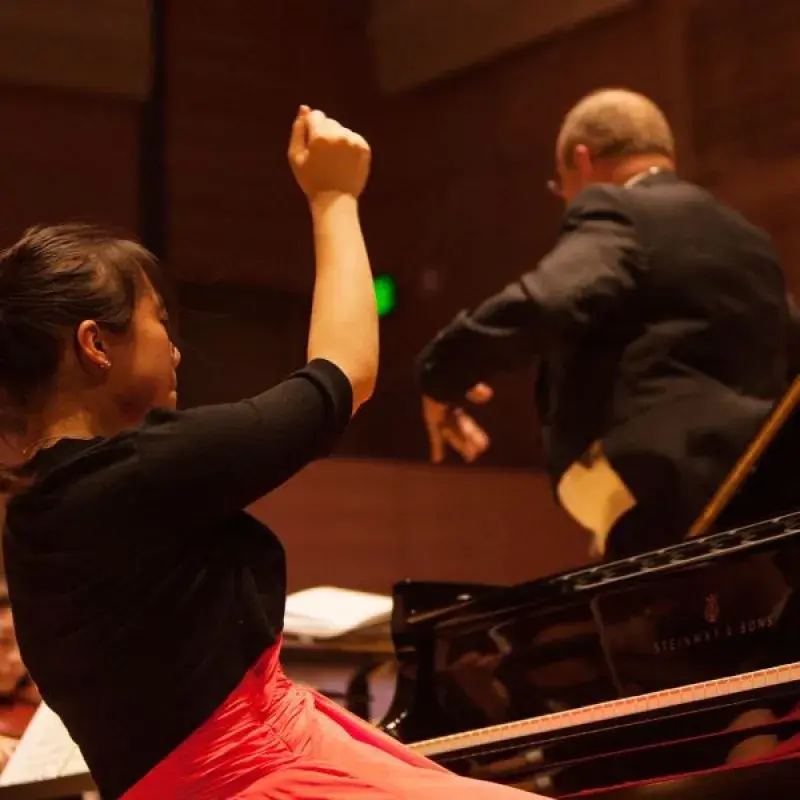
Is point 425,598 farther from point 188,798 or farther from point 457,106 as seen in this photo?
point 457,106

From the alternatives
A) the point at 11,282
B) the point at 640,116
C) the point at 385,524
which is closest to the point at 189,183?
the point at 385,524

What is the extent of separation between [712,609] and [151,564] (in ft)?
2.60

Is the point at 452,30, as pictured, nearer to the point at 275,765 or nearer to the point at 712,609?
the point at 712,609

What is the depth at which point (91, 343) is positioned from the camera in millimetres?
1118

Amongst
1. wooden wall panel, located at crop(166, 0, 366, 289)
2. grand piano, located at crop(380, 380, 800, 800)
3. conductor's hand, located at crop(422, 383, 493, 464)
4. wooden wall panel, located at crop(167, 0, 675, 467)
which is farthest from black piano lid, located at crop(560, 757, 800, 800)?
wooden wall panel, located at crop(166, 0, 366, 289)

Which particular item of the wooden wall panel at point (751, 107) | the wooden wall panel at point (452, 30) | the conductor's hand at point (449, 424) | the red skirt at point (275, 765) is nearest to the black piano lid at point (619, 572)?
the conductor's hand at point (449, 424)

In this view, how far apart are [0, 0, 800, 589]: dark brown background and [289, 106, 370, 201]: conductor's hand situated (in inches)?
96.8

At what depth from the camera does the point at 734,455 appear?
7.48ft

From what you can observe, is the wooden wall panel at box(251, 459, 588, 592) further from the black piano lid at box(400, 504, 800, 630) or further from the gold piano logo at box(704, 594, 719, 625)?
the gold piano logo at box(704, 594, 719, 625)

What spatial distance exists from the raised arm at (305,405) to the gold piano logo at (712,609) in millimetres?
644

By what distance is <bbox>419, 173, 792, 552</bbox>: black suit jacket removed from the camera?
2289mm

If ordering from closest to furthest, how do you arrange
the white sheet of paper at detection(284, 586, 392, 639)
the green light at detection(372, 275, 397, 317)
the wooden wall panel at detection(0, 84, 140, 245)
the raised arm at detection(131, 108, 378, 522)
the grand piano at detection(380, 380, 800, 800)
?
the raised arm at detection(131, 108, 378, 522) → the grand piano at detection(380, 380, 800, 800) → the white sheet of paper at detection(284, 586, 392, 639) → the wooden wall panel at detection(0, 84, 140, 245) → the green light at detection(372, 275, 397, 317)

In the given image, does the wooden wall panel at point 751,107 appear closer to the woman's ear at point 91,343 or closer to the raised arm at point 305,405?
the raised arm at point 305,405

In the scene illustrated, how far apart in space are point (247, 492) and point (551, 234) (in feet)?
13.0
